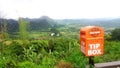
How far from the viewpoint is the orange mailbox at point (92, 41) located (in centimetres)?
587

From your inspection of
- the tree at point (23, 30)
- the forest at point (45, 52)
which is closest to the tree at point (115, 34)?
the forest at point (45, 52)

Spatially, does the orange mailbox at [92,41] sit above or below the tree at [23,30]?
above

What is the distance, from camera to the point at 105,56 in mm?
8203

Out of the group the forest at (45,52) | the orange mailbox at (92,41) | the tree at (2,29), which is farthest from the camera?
the tree at (2,29)

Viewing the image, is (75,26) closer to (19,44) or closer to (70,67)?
(19,44)

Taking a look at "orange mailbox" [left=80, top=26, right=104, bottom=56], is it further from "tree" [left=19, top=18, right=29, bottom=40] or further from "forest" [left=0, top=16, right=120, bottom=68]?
"tree" [left=19, top=18, right=29, bottom=40]

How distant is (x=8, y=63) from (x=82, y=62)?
4.48 ft

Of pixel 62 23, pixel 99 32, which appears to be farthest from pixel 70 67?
pixel 62 23

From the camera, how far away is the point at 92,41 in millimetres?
5895

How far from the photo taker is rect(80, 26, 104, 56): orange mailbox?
19.2 feet

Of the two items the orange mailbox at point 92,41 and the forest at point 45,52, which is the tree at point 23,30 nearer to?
the forest at point 45,52

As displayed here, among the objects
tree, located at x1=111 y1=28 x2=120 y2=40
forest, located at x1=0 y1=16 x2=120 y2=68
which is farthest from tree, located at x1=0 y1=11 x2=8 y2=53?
tree, located at x1=111 y1=28 x2=120 y2=40

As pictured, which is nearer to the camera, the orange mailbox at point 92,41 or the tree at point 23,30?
the orange mailbox at point 92,41

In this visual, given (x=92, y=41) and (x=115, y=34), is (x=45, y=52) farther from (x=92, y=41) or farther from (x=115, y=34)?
(x=115, y=34)
